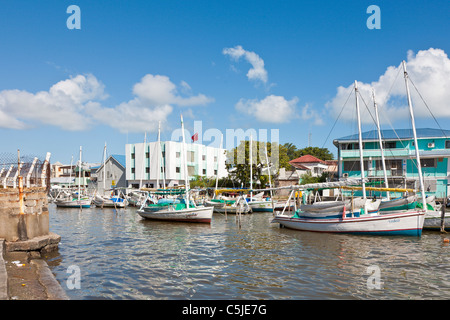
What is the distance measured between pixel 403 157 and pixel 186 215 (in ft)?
107

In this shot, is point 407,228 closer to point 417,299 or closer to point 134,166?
point 417,299

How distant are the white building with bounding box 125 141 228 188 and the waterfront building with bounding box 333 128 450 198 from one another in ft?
88.7

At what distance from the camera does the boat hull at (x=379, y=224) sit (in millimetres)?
23641

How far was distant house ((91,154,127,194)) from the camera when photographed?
7825cm

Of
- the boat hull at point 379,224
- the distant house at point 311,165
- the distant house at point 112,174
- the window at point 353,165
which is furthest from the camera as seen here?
the distant house at point 112,174

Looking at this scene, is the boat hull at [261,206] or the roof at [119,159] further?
the roof at [119,159]

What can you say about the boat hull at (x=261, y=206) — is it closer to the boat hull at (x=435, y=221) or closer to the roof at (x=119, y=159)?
the boat hull at (x=435, y=221)

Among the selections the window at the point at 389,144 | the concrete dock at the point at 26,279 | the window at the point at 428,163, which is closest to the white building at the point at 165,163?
the window at the point at 389,144

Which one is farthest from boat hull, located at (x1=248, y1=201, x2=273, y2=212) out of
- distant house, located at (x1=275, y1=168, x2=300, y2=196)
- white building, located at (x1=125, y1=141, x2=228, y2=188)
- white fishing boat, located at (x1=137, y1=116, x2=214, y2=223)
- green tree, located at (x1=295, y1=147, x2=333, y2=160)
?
green tree, located at (x1=295, y1=147, x2=333, y2=160)

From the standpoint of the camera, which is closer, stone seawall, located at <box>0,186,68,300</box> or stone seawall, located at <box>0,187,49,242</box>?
stone seawall, located at <box>0,186,68,300</box>

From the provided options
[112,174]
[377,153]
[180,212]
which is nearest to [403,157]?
Answer: [377,153]

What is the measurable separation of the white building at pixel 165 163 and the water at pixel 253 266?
45.1 meters

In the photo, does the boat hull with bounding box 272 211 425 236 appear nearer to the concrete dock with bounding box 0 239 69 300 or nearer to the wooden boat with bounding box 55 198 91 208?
the concrete dock with bounding box 0 239 69 300
